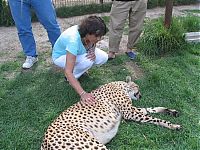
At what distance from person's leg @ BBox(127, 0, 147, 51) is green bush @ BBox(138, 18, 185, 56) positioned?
195 mm

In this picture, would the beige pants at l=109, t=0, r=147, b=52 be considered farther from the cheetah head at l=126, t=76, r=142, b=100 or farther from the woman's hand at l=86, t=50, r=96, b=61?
the cheetah head at l=126, t=76, r=142, b=100

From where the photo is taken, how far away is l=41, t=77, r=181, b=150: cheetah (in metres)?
2.71

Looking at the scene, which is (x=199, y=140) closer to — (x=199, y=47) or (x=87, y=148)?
(x=87, y=148)

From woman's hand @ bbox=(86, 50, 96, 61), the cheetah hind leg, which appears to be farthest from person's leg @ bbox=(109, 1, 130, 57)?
the cheetah hind leg

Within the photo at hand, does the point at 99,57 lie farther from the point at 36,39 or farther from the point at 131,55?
the point at 36,39

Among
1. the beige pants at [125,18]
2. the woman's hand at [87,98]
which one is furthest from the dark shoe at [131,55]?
the woman's hand at [87,98]

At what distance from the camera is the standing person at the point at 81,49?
3309 mm

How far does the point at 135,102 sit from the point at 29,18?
1.58m

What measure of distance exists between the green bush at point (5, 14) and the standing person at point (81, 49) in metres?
2.63

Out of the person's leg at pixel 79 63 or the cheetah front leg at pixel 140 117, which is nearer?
the cheetah front leg at pixel 140 117

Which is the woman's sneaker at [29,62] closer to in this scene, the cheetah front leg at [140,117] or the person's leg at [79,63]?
the person's leg at [79,63]

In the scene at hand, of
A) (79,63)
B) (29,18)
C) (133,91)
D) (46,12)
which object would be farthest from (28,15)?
(133,91)

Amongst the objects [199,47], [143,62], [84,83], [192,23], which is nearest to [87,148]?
[84,83]

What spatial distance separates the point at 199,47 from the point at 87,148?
3024mm
